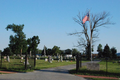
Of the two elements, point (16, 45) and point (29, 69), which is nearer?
point (29, 69)

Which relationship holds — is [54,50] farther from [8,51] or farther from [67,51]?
[8,51]

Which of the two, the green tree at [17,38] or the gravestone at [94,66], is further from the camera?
the green tree at [17,38]

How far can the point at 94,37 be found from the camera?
43812 mm

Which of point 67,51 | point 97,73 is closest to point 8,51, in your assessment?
point 97,73

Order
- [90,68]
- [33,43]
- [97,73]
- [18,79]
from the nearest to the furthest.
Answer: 1. [18,79]
2. [97,73]
3. [90,68]
4. [33,43]

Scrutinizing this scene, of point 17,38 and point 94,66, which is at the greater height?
point 17,38

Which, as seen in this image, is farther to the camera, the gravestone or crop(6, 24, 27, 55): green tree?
crop(6, 24, 27, 55): green tree

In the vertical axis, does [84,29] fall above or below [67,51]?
above

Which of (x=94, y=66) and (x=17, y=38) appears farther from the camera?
(x=17, y=38)

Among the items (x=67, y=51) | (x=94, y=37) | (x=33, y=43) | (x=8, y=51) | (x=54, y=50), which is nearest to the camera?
(x=94, y=37)

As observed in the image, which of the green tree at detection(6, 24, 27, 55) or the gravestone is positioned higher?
the green tree at detection(6, 24, 27, 55)

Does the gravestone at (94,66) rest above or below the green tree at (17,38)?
below

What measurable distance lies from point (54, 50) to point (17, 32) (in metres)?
38.6

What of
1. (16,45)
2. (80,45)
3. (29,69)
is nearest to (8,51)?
(16,45)
